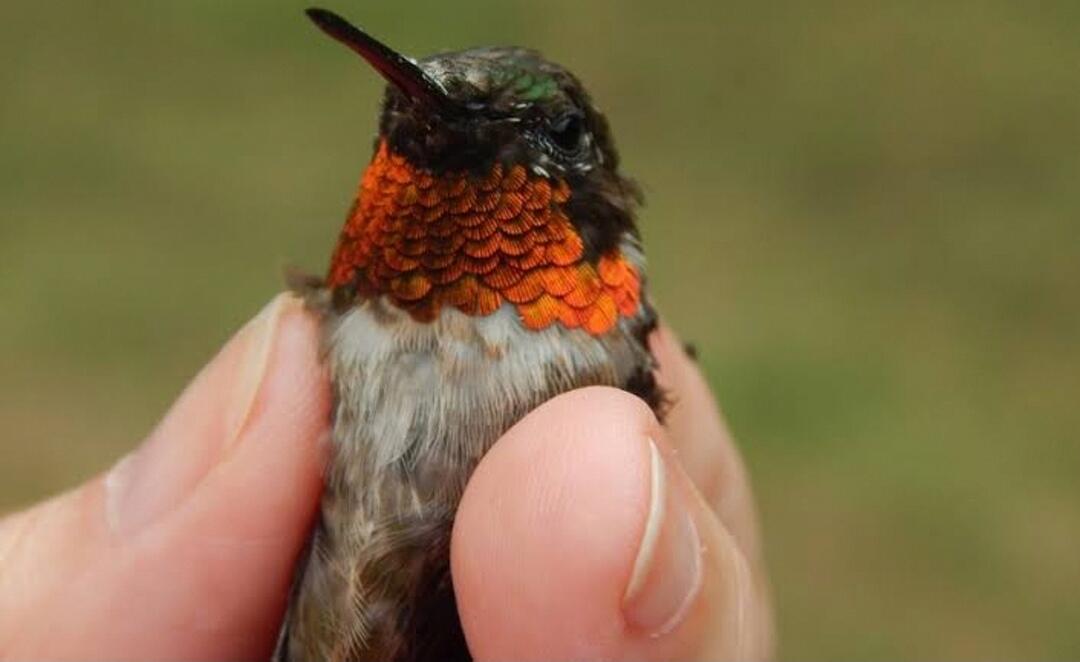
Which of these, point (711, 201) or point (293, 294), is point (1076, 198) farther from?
point (293, 294)

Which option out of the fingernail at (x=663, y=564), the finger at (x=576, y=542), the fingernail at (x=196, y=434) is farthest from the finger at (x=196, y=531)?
the fingernail at (x=663, y=564)

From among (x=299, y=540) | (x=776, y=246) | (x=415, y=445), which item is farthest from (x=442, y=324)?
(x=776, y=246)

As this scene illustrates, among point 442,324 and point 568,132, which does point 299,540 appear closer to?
point 442,324

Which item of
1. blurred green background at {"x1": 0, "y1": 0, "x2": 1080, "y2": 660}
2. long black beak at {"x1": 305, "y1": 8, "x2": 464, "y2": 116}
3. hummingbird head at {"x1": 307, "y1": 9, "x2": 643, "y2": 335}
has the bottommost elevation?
blurred green background at {"x1": 0, "y1": 0, "x2": 1080, "y2": 660}

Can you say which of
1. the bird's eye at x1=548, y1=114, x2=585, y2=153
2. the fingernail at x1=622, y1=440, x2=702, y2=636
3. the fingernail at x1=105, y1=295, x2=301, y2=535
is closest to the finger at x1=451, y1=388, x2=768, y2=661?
the fingernail at x1=622, y1=440, x2=702, y2=636

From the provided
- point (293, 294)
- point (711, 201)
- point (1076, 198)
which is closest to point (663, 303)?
point (711, 201)

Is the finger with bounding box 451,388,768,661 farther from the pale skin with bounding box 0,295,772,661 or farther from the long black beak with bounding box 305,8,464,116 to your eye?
the long black beak with bounding box 305,8,464,116
